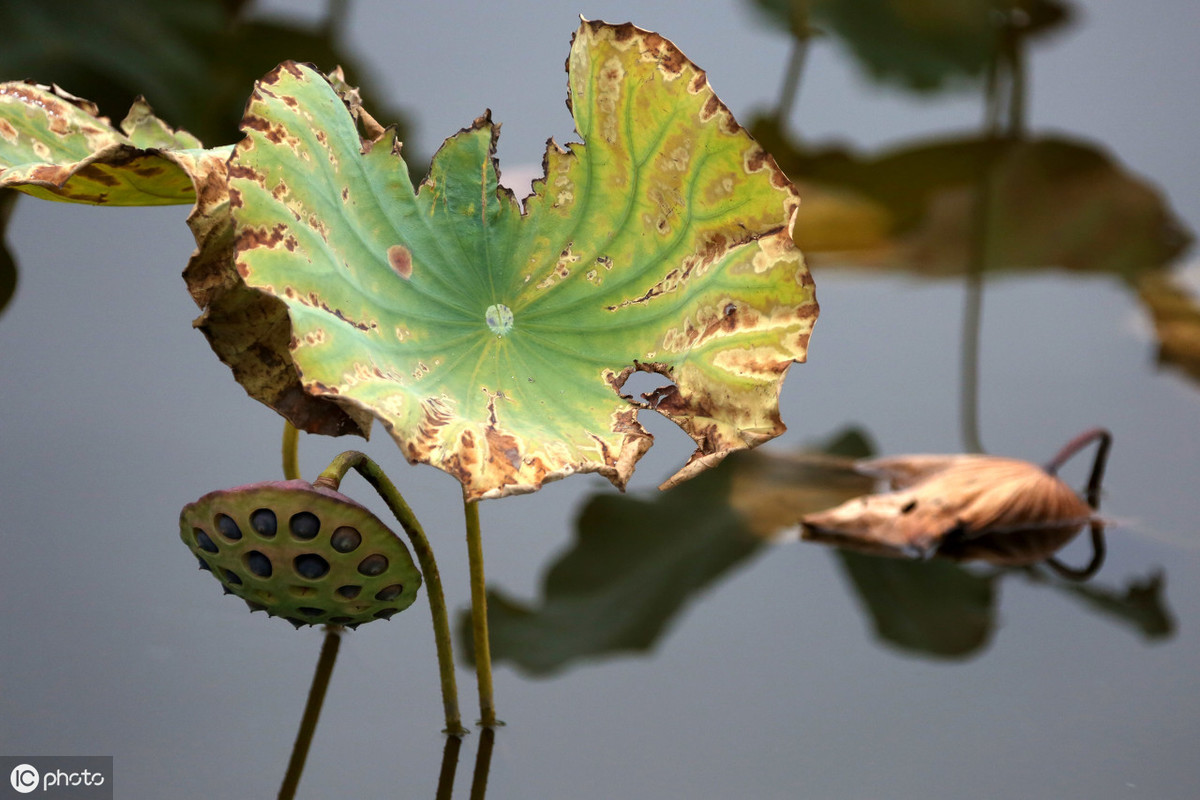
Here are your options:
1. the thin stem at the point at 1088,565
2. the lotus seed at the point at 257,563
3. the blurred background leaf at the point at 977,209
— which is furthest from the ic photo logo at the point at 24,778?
the blurred background leaf at the point at 977,209

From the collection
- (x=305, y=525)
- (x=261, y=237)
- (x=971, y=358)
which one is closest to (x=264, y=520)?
(x=305, y=525)

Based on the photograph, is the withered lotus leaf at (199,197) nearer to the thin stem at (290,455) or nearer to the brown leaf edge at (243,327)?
the brown leaf edge at (243,327)

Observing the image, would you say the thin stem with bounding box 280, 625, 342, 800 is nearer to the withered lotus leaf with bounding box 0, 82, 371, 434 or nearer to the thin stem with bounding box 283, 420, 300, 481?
the thin stem with bounding box 283, 420, 300, 481

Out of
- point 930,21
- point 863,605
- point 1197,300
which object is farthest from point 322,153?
point 930,21

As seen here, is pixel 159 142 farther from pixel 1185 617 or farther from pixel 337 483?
pixel 1185 617

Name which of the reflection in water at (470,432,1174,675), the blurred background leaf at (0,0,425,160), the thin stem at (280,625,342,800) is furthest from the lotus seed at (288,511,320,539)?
the blurred background leaf at (0,0,425,160)
